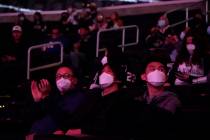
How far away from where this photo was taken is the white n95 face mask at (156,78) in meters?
5.11

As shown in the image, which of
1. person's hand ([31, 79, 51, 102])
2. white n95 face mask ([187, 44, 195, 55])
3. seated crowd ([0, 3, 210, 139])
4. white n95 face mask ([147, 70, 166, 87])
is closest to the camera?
seated crowd ([0, 3, 210, 139])

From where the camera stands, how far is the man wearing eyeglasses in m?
5.29

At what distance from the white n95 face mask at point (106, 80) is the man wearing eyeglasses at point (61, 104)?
24 cm

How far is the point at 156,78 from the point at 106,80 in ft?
2.06

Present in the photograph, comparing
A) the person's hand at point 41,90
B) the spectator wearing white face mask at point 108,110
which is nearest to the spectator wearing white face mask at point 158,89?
the spectator wearing white face mask at point 108,110

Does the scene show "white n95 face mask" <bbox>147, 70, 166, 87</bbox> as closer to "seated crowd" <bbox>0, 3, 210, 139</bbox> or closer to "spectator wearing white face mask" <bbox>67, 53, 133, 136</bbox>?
"seated crowd" <bbox>0, 3, 210, 139</bbox>

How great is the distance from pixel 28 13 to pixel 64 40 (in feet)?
14.2

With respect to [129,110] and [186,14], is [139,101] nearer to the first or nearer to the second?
[129,110]

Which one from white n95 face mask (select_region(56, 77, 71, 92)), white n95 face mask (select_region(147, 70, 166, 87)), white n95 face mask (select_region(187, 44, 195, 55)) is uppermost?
white n95 face mask (select_region(187, 44, 195, 55))

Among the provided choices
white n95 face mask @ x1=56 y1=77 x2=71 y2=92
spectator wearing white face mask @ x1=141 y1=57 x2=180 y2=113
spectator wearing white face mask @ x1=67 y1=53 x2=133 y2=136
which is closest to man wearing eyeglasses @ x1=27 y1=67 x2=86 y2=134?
white n95 face mask @ x1=56 y1=77 x2=71 y2=92

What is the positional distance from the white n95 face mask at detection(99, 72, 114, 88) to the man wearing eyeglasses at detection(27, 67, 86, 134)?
0.24 metres

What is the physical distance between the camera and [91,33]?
1078cm

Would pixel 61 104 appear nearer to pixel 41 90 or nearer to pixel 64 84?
pixel 64 84

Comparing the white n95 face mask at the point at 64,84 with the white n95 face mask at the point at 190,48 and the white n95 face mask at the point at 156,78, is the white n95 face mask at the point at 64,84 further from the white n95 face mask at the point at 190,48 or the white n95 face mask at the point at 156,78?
the white n95 face mask at the point at 190,48
